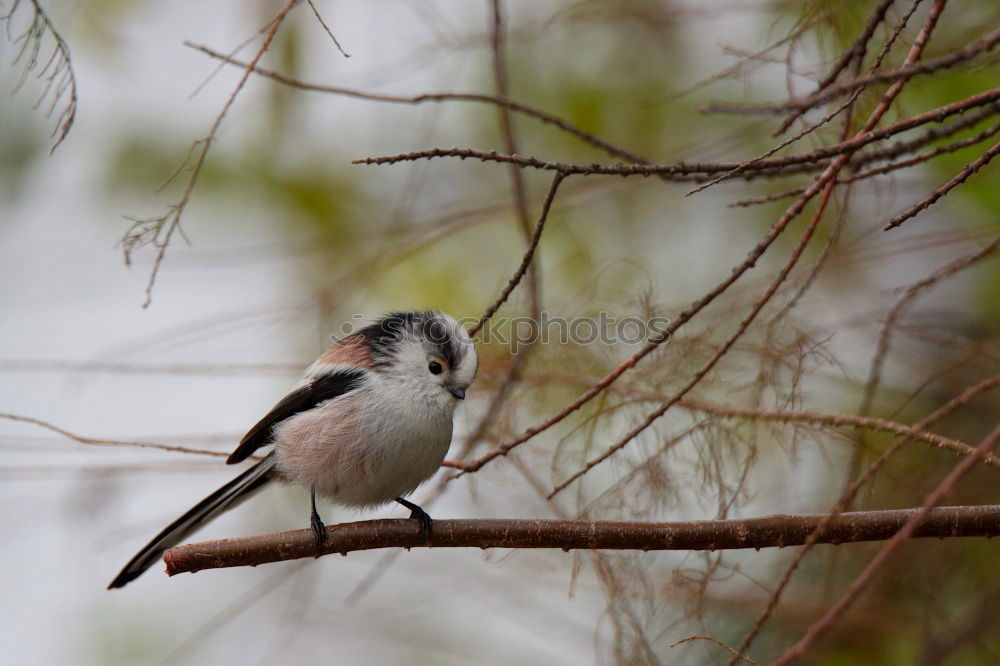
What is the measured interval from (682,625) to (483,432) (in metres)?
1.07

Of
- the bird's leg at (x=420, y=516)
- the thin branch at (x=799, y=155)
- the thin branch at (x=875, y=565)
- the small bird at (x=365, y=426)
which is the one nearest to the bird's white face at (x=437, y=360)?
the small bird at (x=365, y=426)

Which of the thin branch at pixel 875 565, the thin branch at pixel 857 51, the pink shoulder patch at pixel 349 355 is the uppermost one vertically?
the thin branch at pixel 857 51

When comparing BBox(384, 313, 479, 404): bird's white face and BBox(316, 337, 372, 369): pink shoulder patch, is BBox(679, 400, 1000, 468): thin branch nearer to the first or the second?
BBox(384, 313, 479, 404): bird's white face

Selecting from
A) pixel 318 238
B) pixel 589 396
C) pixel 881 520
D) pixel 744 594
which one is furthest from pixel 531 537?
pixel 318 238

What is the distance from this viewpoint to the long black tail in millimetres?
3775

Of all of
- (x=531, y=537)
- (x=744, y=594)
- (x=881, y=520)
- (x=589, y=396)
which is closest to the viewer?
(x=589, y=396)

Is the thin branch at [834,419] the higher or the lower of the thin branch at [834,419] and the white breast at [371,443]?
the higher

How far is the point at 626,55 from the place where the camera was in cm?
645

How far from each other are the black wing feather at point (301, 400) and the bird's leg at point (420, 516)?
547mm

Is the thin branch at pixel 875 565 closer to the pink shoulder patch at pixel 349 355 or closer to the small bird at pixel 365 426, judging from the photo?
the small bird at pixel 365 426

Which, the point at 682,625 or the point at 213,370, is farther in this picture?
the point at 213,370

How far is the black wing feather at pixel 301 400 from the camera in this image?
13.3 ft

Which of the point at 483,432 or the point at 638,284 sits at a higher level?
the point at 638,284

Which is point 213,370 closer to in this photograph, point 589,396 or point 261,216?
point 589,396
